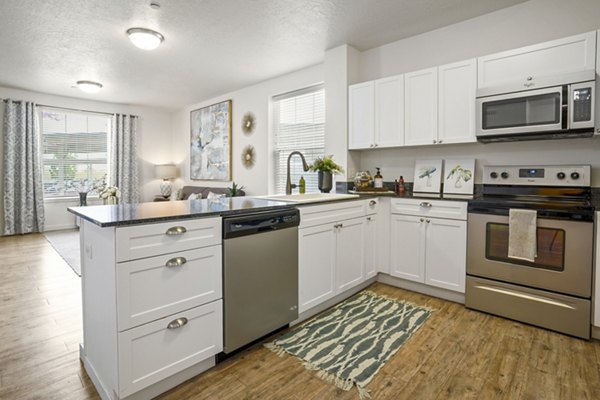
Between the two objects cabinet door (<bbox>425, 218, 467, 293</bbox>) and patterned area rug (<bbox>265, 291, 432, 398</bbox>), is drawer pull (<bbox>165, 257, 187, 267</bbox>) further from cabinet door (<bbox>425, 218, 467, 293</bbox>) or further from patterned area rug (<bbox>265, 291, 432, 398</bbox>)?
cabinet door (<bbox>425, 218, 467, 293</bbox>)

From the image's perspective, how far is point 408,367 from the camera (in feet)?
6.22

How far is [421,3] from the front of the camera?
277cm

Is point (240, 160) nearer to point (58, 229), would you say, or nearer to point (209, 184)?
point (209, 184)

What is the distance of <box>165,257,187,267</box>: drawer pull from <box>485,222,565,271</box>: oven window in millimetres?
2267

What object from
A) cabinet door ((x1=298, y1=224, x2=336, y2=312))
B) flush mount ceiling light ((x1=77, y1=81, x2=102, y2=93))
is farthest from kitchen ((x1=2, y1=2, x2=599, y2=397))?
flush mount ceiling light ((x1=77, y1=81, x2=102, y2=93))

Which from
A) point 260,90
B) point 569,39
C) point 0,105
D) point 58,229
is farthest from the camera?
point 58,229

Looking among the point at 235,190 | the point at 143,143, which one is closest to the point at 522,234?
the point at 235,190

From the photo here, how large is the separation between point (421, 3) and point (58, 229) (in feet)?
23.5

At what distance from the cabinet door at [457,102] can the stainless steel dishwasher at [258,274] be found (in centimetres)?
168

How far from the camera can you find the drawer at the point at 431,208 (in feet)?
8.93

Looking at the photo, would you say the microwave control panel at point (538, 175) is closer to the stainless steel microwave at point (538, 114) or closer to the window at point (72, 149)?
the stainless steel microwave at point (538, 114)

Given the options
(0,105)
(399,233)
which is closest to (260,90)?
(399,233)

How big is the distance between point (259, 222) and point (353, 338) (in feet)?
3.39

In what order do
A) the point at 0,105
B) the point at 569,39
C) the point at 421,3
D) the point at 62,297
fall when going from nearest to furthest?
the point at 569,39 → the point at 421,3 → the point at 62,297 → the point at 0,105
